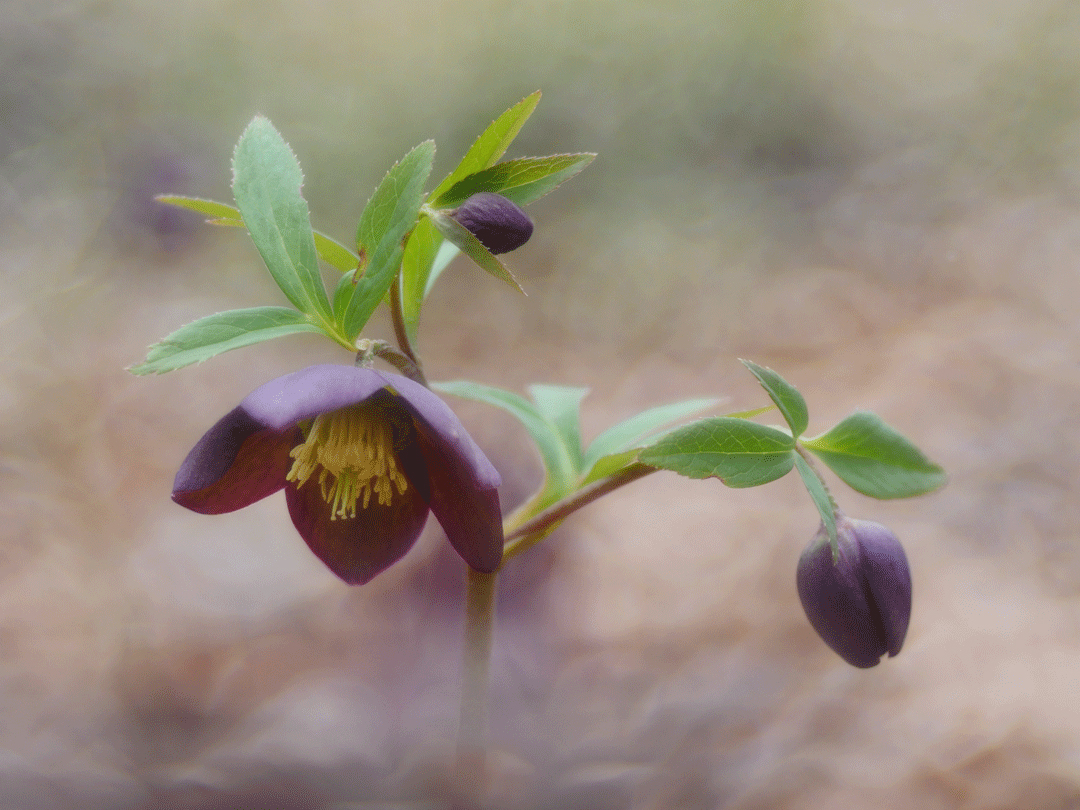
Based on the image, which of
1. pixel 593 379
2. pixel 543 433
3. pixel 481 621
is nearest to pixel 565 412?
pixel 543 433

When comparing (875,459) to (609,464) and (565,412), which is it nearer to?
(609,464)

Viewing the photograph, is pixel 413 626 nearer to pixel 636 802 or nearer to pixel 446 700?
pixel 446 700

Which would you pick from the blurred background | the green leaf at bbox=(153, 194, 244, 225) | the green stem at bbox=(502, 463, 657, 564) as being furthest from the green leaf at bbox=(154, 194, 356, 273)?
the blurred background

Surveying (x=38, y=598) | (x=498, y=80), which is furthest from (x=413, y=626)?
(x=498, y=80)

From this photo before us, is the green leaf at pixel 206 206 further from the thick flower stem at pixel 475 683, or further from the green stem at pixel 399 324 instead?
the thick flower stem at pixel 475 683

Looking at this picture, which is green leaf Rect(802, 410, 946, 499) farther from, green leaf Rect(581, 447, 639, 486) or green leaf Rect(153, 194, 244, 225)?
green leaf Rect(153, 194, 244, 225)
